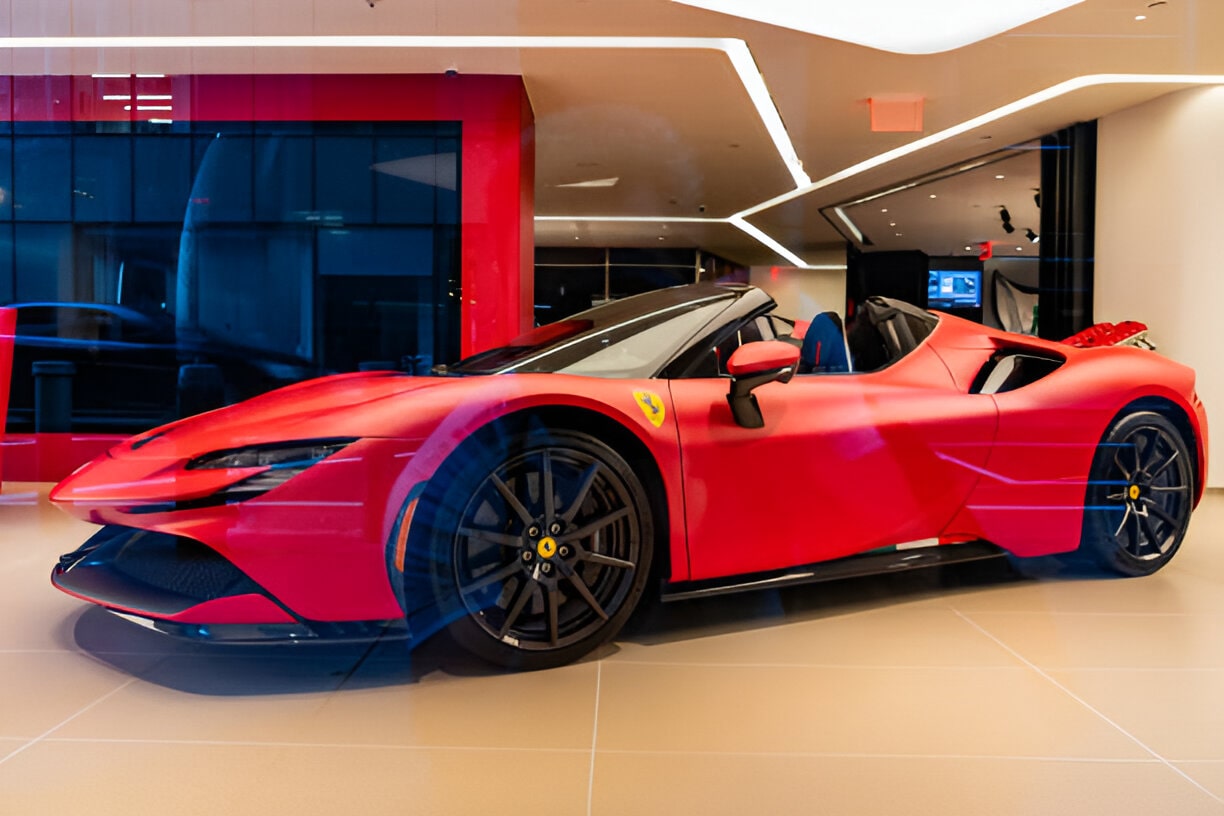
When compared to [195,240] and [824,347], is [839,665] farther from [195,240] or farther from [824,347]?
[195,240]

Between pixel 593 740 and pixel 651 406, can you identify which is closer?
pixel 593 740

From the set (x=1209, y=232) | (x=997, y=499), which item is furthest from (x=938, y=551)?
(x=1209, y=232)

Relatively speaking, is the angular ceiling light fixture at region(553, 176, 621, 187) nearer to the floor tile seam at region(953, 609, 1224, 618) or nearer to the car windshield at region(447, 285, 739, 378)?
the car windshield at region(447, 285, 739, 378)

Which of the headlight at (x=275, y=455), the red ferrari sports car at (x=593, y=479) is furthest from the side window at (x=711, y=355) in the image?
the headlight at (x=275, y=455)

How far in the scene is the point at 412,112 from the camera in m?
6.72

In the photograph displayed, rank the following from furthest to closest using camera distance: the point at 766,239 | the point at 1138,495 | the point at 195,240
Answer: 1. the point at 766,239
2. the point at 195,240
3. the point at 1138,495

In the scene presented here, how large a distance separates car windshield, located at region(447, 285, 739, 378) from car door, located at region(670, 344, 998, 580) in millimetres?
152

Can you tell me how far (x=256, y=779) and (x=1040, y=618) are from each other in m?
2.33

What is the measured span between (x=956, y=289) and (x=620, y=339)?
1202 centimetres

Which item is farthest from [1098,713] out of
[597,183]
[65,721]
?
[597,183]

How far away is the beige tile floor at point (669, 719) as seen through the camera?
160cm

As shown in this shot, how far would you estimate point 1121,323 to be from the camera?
745 cm

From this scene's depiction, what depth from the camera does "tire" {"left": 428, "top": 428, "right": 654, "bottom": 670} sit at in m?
2.13

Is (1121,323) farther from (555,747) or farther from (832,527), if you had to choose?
(555,747)
